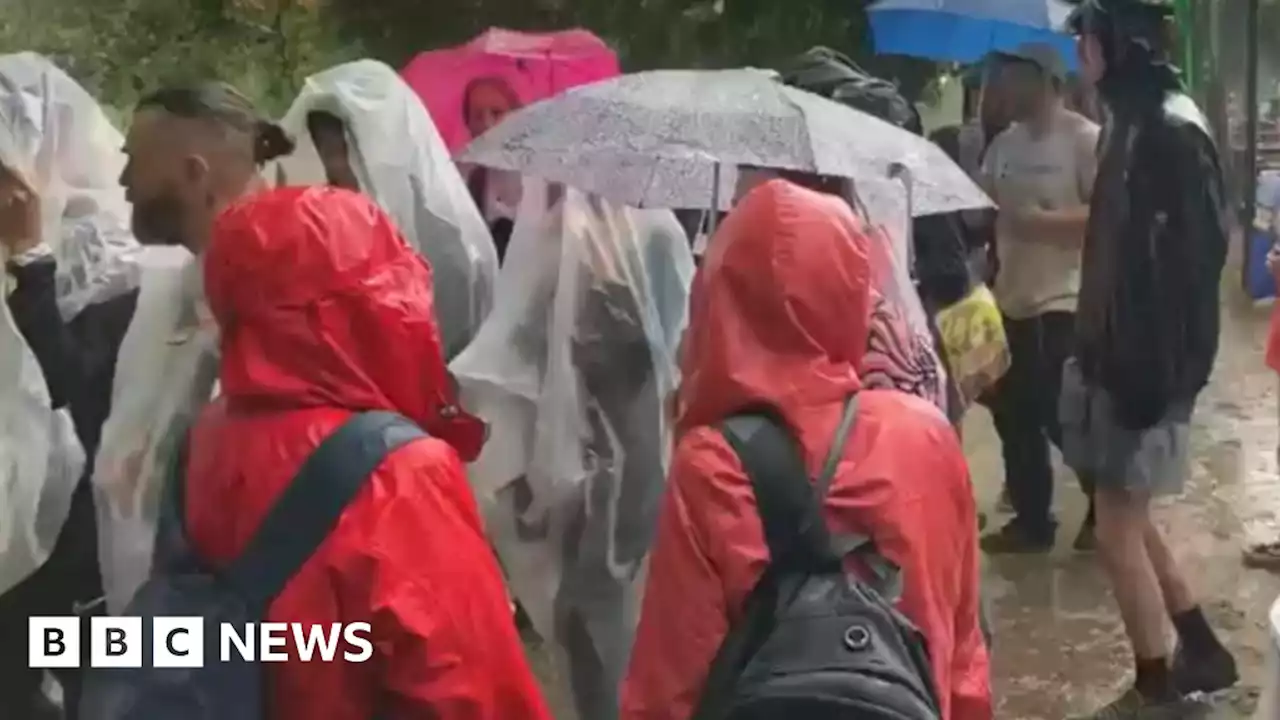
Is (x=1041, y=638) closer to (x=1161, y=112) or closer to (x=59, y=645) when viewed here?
(x=1161, y=112)

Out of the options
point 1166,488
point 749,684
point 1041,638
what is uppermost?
point 749,684

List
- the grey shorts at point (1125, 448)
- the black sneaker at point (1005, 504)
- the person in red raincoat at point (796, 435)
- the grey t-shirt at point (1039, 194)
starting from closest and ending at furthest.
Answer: the person in red raincoat at point (796, 435), the grey shorts at point (1125, 448), the grey t-shirt at point (1039, 194), the black sneaker at point (1005, 504)

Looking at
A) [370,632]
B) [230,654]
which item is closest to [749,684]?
[370,632]

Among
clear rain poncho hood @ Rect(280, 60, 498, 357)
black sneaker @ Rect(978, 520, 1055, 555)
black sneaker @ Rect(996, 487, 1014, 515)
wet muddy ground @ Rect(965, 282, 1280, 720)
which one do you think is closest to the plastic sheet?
clear rain poncho hood @ Rect(280, 60, 498, 357)

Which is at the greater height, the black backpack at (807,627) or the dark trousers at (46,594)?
the black backpack at (807,627)

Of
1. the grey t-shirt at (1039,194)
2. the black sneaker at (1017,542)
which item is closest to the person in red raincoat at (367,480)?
the grey t-shirt at (1039,194)

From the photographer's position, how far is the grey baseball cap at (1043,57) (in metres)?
4.54

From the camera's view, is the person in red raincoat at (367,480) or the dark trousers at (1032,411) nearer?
the person in red raincoat at (367,480)

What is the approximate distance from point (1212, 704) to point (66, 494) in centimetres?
235

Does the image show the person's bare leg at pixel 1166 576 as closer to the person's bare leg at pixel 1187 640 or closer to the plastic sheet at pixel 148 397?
the person's bare leg at pixel 1187 640

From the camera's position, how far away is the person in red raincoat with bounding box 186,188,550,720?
1.71m

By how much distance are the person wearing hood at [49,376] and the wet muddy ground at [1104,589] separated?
1.50 meters

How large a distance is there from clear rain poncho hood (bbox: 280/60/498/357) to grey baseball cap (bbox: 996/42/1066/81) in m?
1.80

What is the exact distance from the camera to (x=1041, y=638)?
4301 mm
